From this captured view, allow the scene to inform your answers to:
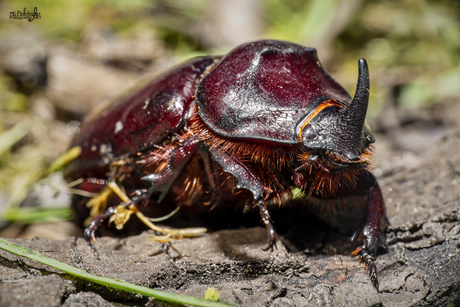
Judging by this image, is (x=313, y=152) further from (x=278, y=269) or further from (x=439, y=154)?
(x=439, y=154)

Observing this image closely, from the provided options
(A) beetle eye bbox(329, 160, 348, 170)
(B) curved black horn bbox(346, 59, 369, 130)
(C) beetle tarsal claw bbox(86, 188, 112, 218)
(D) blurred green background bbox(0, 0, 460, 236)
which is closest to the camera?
(B) curved black horn bbox(346, 59, 369, 130)

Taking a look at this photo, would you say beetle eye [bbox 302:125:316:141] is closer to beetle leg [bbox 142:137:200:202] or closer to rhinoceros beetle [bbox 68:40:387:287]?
rhinoceros beetle [bbox 68:40:387:287]

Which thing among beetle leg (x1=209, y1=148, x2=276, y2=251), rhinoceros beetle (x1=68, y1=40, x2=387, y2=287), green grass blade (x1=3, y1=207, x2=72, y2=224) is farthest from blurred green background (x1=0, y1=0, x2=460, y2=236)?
beetle leg (x1=209, y1=148, x2=276, y2=251)

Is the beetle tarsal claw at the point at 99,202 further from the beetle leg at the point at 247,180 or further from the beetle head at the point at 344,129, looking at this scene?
the beetle head at the point at 344,129

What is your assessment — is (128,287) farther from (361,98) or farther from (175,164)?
(361,98)

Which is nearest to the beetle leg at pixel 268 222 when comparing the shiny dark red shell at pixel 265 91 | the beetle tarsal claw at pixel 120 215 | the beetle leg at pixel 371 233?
the shiny dark red shell at pixel 265 91

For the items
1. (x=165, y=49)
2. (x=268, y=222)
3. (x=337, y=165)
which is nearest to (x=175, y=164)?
(x=268, y=222)

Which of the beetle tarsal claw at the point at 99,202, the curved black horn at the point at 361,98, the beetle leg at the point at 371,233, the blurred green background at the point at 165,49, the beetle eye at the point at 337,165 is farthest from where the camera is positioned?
the blurred green background at the point at 165,49
